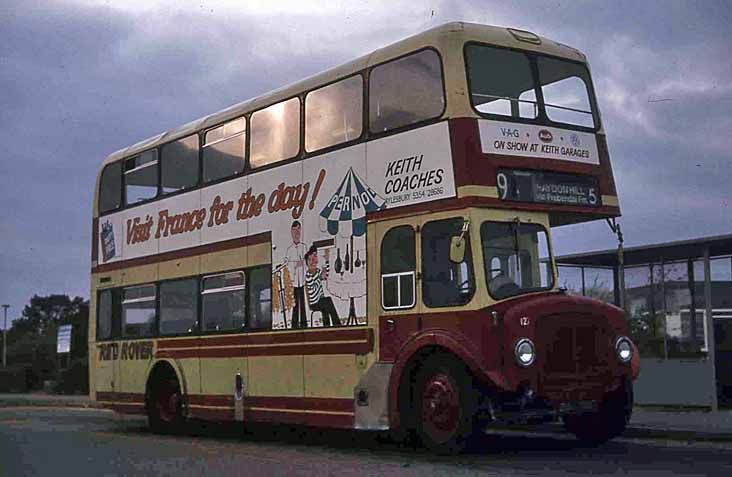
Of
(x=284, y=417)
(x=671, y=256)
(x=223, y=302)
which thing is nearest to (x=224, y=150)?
(x=223, y=302)

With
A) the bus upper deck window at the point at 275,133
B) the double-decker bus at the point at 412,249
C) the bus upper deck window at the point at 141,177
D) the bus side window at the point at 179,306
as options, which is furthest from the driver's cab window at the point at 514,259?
the bus upper deck window at the point at 141,177

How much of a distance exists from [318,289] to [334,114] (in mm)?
2490

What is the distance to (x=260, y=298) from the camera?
17.3 meters

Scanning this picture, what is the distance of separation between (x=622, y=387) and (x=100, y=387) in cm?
1107

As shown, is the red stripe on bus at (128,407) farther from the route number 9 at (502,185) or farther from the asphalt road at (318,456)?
the route number 9 at (502,185)

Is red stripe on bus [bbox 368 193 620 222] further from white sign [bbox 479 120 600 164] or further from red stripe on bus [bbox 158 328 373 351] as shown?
red stripe on bus [bbox 158 328 373 351]

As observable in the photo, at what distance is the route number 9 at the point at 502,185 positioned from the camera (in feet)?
45.2

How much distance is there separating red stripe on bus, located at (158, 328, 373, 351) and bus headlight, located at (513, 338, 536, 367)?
2.47m

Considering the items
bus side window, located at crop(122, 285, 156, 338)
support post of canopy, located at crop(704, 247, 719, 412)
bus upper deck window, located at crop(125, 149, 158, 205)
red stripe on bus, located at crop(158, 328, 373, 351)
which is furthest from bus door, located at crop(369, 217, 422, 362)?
support post of canopy, located at crop(704, 247, 719, 412)

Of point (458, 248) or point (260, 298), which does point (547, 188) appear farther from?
point (260, 298)

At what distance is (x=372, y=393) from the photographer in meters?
14.7

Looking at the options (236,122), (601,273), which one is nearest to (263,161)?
(236,122)

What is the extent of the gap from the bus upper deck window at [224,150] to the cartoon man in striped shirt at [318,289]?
2.57m

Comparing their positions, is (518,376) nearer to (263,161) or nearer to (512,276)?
(512,276)
